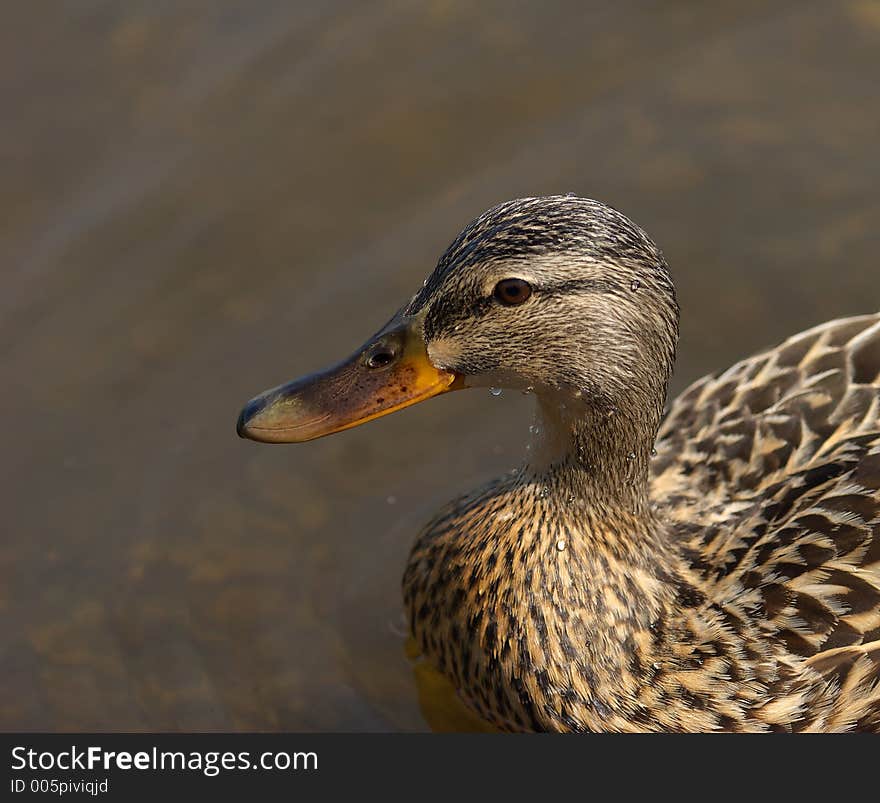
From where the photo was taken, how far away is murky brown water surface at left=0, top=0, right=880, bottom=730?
18.2 feet

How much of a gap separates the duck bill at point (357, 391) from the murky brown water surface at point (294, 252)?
1.32 metres

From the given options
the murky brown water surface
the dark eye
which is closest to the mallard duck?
the dark eye

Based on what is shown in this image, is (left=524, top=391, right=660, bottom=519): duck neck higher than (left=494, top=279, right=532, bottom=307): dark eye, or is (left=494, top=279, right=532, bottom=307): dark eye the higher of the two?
(left=494, top=279, right=532, bottom=307): dark eye

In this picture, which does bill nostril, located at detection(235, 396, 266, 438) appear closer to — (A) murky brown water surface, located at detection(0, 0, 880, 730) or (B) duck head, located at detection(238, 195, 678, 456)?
(B) duck head, located at detection(238, 195, 678, 456)

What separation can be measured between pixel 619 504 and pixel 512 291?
0.89 m

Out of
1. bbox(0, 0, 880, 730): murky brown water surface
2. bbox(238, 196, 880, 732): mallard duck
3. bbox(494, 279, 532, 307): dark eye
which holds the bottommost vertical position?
bbox(238, 196, 880, 732): mallard duck

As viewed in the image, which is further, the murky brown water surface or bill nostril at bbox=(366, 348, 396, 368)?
the murky brown water surface

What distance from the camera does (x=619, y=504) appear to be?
467 cm

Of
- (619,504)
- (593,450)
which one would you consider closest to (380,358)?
(593,450)

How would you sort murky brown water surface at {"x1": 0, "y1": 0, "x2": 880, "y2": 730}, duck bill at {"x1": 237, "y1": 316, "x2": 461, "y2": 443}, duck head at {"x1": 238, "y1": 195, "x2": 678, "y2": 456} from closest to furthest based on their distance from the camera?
duck head at {"x1": 238, "y1": 195, "x2": 678, "y2": 456}, duck bill at {"x1": 237, "y1": 316, "x2": 461, "y2": 443}, murky brown water surface at {"x1": 0, "y1": 0, "x2": 880, "y2": 730}

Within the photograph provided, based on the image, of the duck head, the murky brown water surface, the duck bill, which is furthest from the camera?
the murky brown water surface

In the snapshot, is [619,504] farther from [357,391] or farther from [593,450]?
[357,391]

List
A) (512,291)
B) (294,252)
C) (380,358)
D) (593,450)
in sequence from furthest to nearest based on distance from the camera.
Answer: (294,252) → (593,450) → (380,358) → (512,291)

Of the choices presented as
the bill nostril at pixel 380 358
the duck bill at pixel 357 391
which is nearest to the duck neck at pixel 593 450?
the duck bill at pixel 357 391
